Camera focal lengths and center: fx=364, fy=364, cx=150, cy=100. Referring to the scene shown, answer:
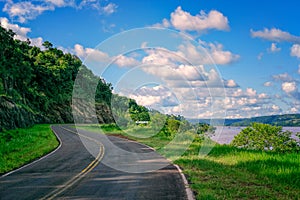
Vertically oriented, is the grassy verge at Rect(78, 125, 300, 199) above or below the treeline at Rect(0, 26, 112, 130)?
below

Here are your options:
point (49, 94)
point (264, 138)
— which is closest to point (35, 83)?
point (49, 94)

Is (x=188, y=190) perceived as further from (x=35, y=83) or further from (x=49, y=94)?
(x=49, y=94)

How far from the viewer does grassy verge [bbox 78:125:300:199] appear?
34.7 feet

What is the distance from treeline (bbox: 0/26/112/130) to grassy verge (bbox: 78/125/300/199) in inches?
1071

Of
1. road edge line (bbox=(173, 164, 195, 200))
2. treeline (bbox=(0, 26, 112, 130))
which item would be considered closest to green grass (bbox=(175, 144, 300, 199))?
road edge line (bbox=(173, 164, 195, 200))

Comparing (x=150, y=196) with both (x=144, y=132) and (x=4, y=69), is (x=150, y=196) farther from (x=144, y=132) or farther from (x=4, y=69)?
(x=4, y=69)

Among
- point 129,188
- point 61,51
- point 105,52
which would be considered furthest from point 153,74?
point 61,51

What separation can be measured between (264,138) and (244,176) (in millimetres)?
21922

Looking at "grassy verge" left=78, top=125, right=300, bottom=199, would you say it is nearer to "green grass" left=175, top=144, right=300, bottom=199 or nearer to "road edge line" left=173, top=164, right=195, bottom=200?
"green grass" left=175, top=144, right=300, bottom=199

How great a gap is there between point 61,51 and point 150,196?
105045 millimetres

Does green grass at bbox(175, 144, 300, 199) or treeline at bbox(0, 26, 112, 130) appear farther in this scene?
treeline at bbox(0, 26, 112, 130)

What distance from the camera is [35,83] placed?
276ft

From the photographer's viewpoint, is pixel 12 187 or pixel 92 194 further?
pixel 12 187

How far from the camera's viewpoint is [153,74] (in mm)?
25641
